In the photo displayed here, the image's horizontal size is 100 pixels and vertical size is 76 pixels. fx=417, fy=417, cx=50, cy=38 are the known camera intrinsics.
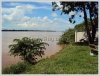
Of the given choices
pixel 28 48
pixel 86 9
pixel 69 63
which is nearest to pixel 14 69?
pixel 28 48

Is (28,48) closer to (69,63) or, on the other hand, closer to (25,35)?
(25,35)

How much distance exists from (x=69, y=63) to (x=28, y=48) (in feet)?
0.96

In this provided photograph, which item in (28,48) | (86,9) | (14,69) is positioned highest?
(86,9)

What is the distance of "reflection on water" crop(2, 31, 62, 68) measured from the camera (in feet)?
9.03

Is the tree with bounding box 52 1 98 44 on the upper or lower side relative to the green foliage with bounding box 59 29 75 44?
upper

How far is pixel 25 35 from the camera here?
2756 mm

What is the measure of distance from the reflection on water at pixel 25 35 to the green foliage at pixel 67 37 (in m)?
0.03

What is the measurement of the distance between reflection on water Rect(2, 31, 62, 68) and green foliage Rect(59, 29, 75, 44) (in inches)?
1.2

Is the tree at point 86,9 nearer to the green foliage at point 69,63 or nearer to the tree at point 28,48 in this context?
the green foliage at point 69,63

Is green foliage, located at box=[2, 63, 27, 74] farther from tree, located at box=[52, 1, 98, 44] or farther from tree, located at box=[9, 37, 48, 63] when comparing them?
tree, located at box=[52, 1, 98, 44]

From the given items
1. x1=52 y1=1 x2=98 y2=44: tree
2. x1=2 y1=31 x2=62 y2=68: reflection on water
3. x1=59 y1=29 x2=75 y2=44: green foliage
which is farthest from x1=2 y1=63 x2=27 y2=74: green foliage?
x1=52 y1=1 x2=98 y2=44: tree

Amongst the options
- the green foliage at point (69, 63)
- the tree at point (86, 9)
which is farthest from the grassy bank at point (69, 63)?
the tree at point (86, 9)

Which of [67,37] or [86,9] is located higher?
[86,9]

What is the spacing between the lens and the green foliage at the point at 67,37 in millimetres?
2781
